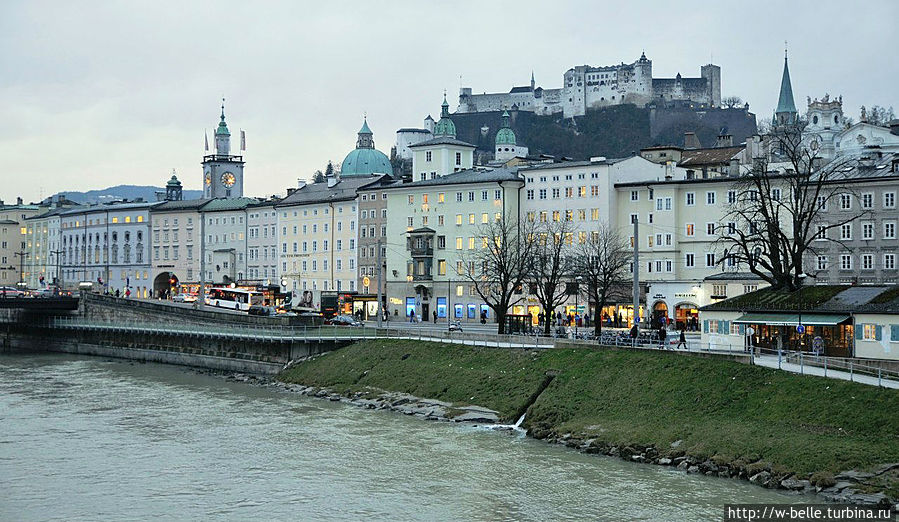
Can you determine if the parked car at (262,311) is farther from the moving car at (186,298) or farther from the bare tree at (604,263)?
the bare tree at (604,263)

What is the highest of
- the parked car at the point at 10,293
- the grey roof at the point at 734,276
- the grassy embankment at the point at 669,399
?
the grey roof at the point at 734,276

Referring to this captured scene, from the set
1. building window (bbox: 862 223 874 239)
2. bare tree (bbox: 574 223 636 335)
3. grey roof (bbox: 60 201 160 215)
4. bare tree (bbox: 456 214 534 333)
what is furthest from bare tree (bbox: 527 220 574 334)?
grey roof (bbox: 60 201 160 215)

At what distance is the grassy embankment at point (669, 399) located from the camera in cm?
4131

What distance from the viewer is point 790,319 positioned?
57.0 metres

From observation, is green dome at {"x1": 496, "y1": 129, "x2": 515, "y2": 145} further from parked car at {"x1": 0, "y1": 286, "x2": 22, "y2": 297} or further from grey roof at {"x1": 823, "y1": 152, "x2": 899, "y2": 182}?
grey roof at {"x1": 823, "y1": 152, "x2": 899, "y2": 182}

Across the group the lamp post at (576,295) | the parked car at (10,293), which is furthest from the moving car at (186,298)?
the lamp post at (576,295)

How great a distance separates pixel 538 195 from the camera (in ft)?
356

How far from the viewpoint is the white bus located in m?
120

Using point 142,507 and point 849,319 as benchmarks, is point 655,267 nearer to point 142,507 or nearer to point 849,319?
point 849,319

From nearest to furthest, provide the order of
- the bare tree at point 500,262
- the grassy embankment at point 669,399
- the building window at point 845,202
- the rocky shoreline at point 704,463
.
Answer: the rocky shoreline at point 704,463
the grassy embankment at point 669,399
the bare tree at point 500,262
the building window at point 845,202

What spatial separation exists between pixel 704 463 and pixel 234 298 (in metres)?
85.7

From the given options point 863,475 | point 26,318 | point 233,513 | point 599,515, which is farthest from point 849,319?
point 26,318

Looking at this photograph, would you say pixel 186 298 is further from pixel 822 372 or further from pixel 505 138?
pixel 822 372

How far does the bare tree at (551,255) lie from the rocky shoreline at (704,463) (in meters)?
27.8
